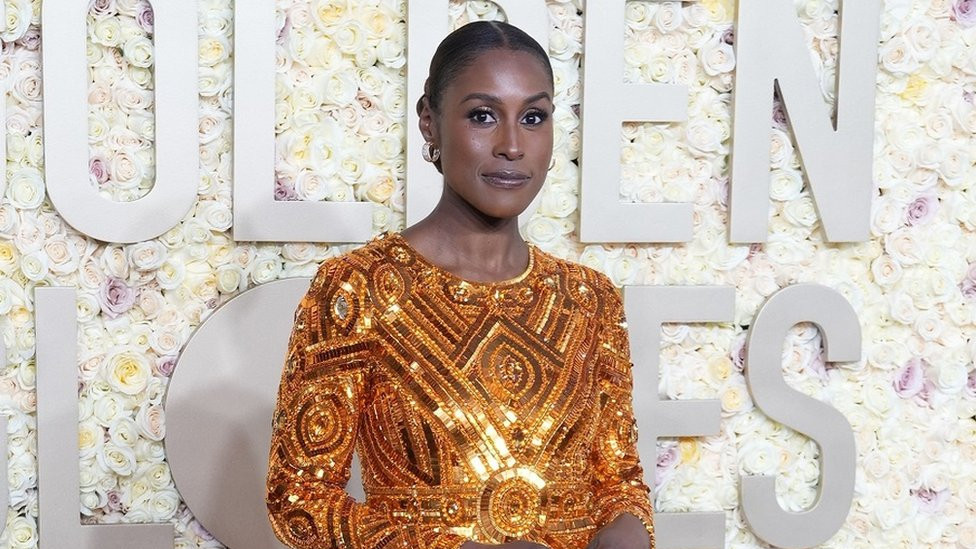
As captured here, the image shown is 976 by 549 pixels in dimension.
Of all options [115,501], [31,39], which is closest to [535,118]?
[31,39]

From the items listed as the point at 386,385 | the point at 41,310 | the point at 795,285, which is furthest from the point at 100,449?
the point at 795,285

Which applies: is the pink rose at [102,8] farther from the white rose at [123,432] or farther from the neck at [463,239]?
the neck at [463,239]

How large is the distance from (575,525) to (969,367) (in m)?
1.60

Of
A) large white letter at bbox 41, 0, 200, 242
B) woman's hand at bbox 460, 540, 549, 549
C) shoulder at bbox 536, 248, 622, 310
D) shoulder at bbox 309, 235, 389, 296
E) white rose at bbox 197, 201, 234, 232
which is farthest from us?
white rose at bbox 197, 201, 234, 232

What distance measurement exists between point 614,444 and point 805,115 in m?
1.28

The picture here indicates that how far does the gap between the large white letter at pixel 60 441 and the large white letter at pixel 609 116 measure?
43.2 inches

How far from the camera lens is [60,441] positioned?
8.01 ft

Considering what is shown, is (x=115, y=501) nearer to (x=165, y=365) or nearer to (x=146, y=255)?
(x=165, y=365)

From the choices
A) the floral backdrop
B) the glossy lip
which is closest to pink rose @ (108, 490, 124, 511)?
the floral backdrop

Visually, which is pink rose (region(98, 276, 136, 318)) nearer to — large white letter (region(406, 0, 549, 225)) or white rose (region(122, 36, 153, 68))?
white rose (region(122, 36, 153, 68))

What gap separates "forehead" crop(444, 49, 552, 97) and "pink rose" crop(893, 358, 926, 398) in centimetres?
157

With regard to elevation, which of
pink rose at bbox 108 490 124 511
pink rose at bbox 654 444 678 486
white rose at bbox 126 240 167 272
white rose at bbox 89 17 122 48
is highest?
white rose at bbox 89 17 122 48

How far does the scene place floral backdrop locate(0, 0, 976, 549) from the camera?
2.46 meters

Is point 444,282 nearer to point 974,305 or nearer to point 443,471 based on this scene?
point 443,471
